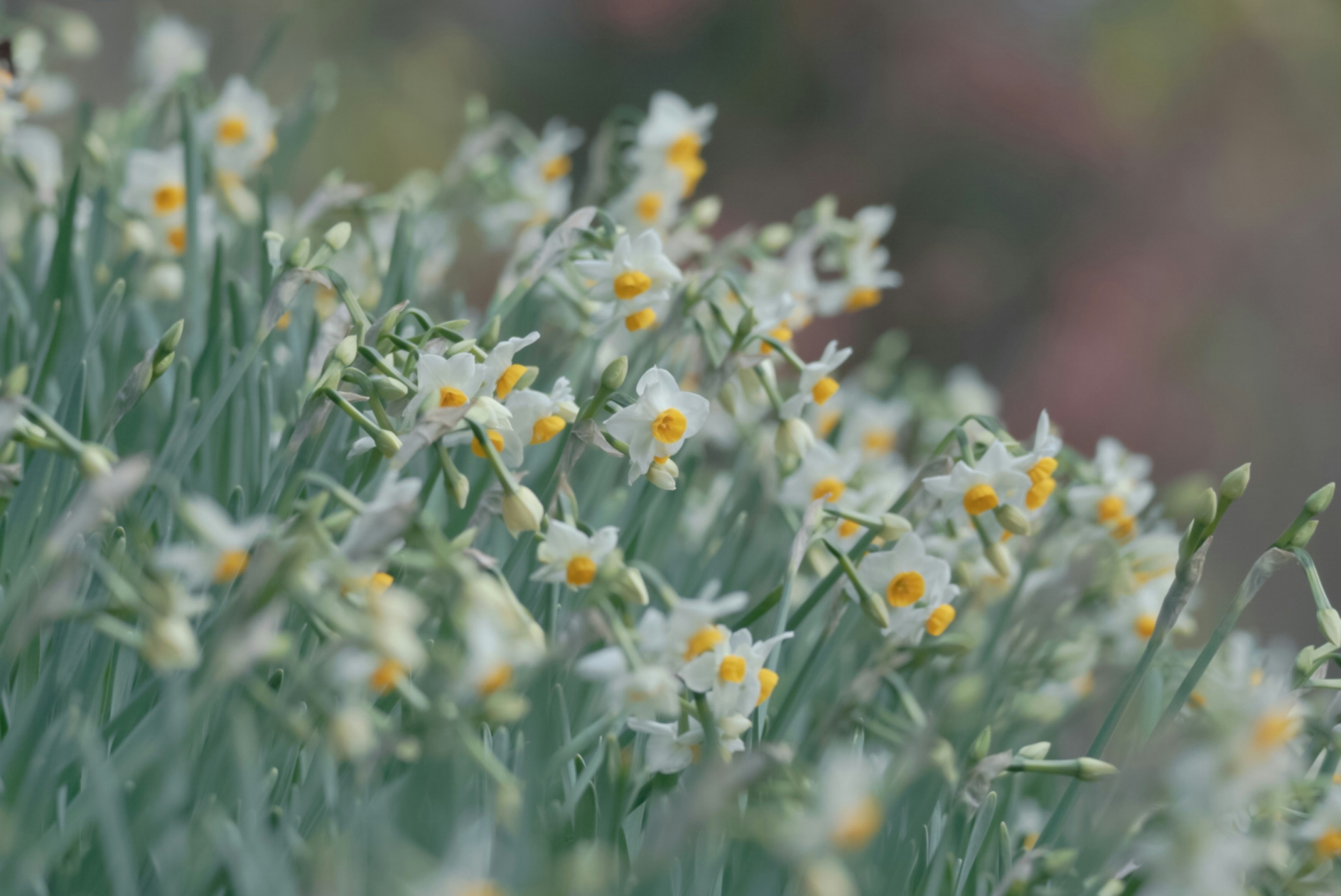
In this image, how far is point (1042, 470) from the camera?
112 cm

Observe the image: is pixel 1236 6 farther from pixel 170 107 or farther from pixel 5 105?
pixel 5 105

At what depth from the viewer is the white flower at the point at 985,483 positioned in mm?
1092

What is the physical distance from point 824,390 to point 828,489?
158mm

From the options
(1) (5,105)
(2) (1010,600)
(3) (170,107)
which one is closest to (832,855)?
(2) (1010,600)

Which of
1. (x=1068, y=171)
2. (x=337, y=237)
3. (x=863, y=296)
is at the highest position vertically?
(x=1068, y=171)

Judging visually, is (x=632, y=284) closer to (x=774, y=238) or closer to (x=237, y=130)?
(x=774, y=238)

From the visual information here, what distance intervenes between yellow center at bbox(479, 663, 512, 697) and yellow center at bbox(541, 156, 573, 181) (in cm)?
141

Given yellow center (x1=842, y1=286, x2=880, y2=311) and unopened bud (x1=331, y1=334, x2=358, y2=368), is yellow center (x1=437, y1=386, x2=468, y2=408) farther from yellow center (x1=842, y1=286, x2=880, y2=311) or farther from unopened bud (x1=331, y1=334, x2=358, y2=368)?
yellow center (x1=842, y1=286, x2=880, y2=311)

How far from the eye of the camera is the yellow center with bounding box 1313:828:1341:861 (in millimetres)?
867

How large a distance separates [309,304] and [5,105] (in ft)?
1.55

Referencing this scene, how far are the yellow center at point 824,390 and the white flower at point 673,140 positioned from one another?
0.54 metres

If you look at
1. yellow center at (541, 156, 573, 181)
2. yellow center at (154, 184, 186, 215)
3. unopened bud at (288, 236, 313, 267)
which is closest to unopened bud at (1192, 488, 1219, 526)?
unopened bud at (288, 236, 313, 267)

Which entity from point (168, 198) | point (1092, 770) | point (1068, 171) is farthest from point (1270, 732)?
point (1068, 171)

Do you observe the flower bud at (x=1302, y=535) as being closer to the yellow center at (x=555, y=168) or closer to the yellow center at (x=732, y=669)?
the yellow center at (x=732, y=669)
